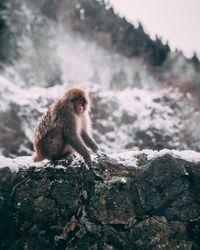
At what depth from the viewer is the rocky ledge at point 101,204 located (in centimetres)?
639

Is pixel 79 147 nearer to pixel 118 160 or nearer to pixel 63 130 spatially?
pixel 63 130

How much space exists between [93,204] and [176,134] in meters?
14.1

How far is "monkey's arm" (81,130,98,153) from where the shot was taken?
735 centimetres

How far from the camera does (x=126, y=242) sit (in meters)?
6.37

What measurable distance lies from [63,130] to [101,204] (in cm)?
125

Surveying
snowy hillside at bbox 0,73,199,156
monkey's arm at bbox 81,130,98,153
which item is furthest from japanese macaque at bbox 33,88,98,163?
snowy hillside at bbox 0,73,199,156

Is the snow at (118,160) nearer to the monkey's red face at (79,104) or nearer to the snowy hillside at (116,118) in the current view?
the monkey's red face at (79,104)

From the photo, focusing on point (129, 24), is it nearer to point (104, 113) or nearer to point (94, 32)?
point (94, 32)

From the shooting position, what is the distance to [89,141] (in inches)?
290

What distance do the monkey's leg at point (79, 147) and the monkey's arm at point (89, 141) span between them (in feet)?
2.30

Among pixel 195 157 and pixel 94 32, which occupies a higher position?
pixel 94 32

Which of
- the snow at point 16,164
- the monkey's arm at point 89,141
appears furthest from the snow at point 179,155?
the snow at point 16,164

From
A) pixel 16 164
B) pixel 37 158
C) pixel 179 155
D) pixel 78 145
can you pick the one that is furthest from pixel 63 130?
pixel 179 155

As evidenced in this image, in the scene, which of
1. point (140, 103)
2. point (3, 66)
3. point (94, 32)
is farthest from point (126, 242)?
point (94, 32)
